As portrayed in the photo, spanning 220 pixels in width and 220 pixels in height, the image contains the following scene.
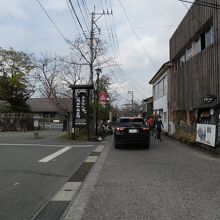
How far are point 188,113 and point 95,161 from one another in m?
15.3

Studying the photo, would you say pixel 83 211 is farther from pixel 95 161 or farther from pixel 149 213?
pixel 95 161

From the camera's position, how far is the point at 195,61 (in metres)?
25.4

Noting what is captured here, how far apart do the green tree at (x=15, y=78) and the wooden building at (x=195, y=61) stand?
107 ft

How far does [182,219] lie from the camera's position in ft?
21.3

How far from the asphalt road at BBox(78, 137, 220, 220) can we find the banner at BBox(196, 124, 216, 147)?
4298 mm

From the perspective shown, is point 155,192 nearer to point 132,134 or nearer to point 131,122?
point 132,134

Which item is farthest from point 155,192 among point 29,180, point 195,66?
point 195,66

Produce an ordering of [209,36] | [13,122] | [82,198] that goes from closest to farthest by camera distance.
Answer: [82,198], [209,36], [13,122]

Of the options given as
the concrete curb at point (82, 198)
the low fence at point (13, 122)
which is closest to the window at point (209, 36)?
the concrete curb at point (82, 198)

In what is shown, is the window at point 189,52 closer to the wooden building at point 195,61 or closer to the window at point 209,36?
the wooden building at point 195,61

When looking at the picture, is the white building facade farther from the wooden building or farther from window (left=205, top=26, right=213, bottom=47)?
window (left=205, top=26, right=213, bottom=47)

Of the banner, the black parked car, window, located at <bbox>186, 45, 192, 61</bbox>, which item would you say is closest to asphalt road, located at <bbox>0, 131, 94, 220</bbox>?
the black parked car

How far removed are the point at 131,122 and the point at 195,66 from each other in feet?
23.2

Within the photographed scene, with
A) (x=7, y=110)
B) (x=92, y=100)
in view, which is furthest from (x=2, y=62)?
(x=92, y=100)
